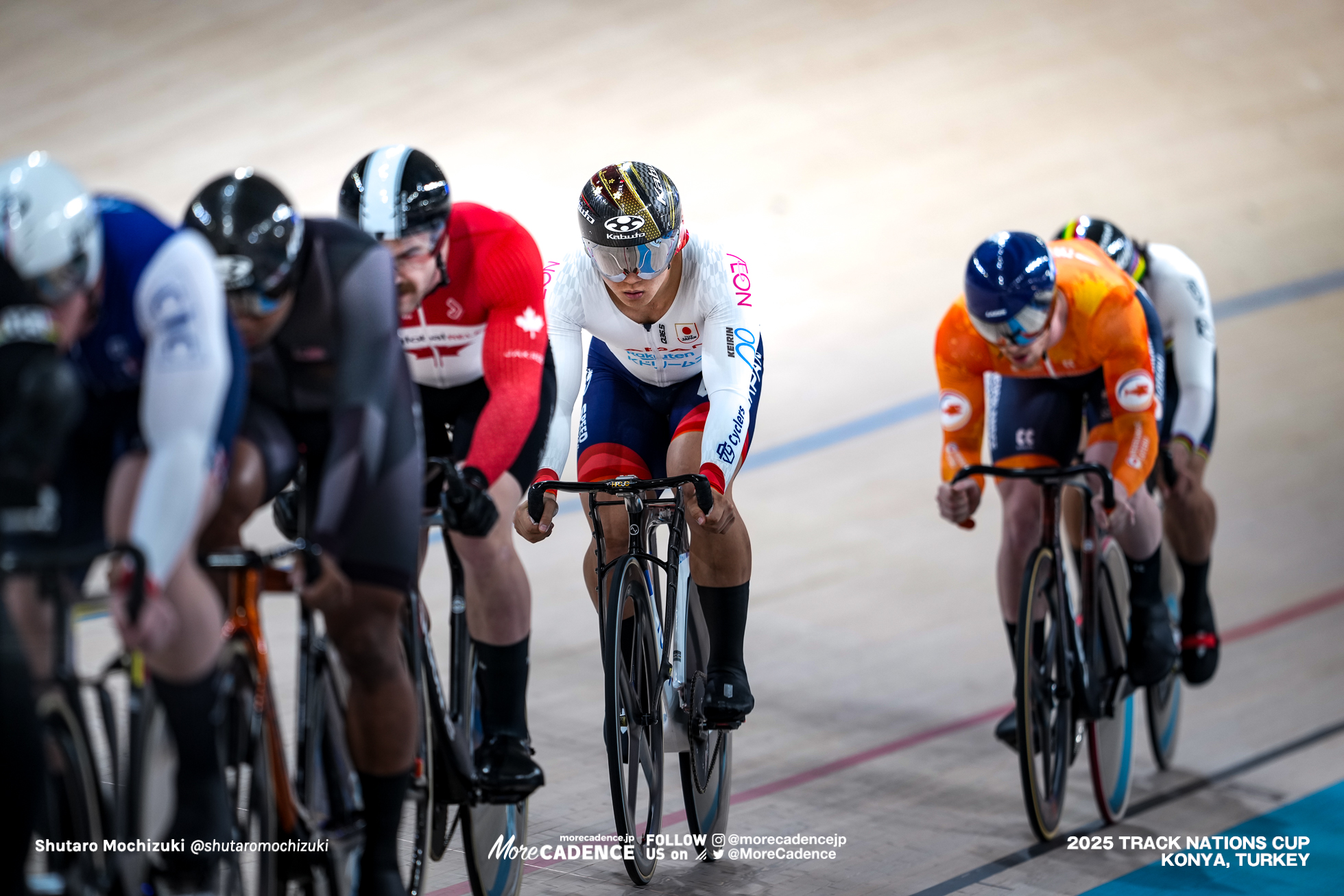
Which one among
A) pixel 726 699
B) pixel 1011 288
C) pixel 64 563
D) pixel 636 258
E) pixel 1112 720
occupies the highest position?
pixel 636 258

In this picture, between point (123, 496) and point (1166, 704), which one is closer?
point (123, 496)

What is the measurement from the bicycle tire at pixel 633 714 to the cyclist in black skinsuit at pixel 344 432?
64cm

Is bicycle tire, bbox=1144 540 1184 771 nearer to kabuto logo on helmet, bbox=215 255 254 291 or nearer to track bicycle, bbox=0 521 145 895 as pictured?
kabuto logo on helmet, bbox=215 255 254 291


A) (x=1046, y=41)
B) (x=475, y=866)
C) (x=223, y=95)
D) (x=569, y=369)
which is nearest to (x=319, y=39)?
(x=223, y=95)

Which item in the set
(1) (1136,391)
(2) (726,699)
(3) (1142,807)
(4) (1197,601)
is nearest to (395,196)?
(2) (726,699)

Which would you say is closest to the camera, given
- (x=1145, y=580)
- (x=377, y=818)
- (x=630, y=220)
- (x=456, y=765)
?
(x=377, y=818)

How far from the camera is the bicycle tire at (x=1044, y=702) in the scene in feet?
11.4

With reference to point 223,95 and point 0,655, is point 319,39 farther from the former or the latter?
point 0,655

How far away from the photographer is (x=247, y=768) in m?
2.19

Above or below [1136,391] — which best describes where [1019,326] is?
above

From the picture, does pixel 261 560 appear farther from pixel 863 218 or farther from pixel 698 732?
pixel 863 218

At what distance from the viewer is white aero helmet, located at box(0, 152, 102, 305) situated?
1.80 meters

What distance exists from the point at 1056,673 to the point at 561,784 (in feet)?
4.12

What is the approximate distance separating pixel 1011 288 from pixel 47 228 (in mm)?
2183
